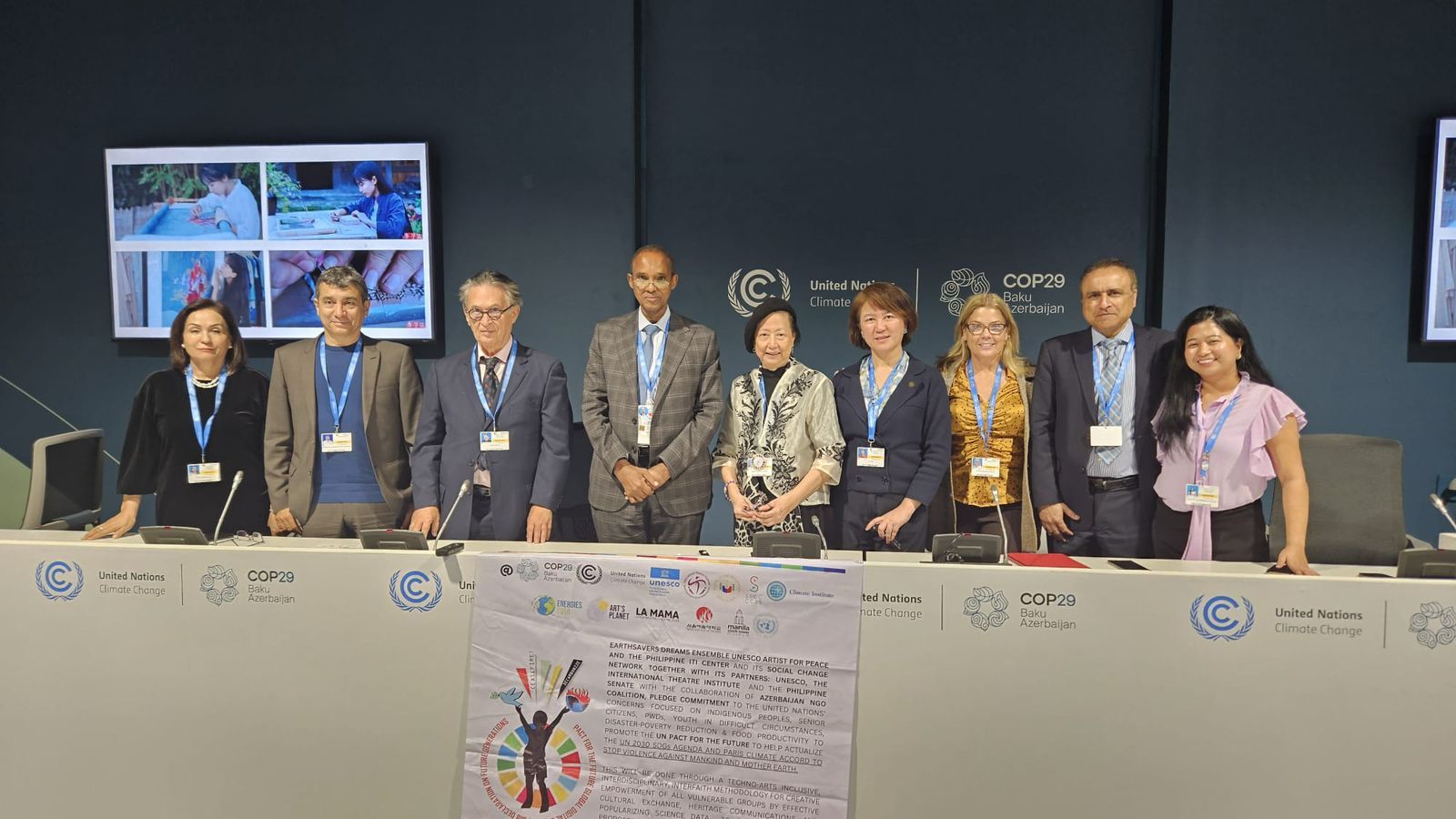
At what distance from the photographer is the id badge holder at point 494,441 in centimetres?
271

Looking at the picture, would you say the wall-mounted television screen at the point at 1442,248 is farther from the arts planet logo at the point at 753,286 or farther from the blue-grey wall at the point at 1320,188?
the arts planet logo at the point at 753,286

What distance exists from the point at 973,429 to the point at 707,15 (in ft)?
8.84

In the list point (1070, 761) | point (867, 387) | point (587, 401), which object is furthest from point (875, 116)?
point (1070, 761)

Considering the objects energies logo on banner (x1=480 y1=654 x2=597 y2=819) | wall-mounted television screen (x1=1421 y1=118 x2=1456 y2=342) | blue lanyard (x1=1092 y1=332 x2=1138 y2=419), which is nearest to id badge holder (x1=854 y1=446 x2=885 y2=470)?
blue lanyard (x1=1092 y1=332 x2=1138 y2=419)

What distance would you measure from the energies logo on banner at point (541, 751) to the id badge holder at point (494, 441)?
106 centimetres

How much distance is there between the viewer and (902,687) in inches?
68.9

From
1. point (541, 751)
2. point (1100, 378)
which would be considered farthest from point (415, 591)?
point (1100, 378)

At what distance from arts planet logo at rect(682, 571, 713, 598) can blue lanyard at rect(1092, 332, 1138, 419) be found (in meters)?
1.63

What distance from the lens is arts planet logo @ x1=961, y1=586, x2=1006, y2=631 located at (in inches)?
68.3

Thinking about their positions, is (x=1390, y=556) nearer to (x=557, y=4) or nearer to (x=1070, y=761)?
(x=1070, y=761)

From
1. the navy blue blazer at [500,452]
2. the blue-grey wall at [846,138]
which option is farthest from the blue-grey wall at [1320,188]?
the navy blue blazer at [500,452]

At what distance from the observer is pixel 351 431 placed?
9.18 feet

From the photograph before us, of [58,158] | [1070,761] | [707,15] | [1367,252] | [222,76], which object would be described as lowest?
[1070,761]

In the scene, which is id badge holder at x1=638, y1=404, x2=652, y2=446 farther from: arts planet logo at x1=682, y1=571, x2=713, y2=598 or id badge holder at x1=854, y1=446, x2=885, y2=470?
arts planet logo at x1=682, y1=571, x2=713, y2=598
